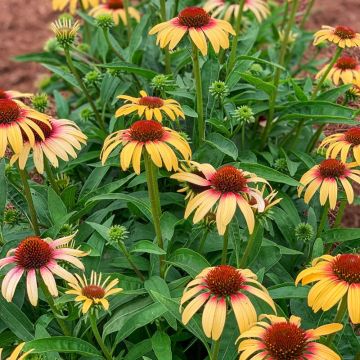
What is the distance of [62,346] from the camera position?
2002mm

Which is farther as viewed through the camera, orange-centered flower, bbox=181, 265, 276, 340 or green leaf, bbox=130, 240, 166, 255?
green leaf, bbox=130, 240, 166, 255

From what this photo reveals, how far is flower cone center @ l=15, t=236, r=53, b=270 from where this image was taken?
1.92 meters

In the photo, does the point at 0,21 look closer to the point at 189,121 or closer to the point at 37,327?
the point at 189,121

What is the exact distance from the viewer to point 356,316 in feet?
5.60

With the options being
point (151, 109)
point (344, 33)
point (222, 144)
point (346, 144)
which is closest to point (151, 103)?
point (151, 109)

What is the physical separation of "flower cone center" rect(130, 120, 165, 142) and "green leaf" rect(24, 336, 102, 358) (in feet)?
2.06

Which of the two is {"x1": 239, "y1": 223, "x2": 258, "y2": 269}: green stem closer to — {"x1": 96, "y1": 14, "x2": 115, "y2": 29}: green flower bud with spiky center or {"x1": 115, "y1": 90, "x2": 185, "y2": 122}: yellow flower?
{"x1": 115, "y1": 90, "x2": 185, "y2": 122}: yellow flower

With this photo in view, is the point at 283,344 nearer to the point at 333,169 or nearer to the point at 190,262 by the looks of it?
the point at 190,262

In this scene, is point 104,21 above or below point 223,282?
above

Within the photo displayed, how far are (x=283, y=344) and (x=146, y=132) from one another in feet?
2.38

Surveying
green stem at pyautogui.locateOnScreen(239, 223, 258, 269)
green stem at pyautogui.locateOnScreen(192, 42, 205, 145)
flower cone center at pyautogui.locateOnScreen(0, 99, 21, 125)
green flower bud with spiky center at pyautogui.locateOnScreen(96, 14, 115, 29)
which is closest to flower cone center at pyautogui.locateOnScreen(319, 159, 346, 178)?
green stem at pyautogui.locateOnScreen(239, 223, 258, 269)

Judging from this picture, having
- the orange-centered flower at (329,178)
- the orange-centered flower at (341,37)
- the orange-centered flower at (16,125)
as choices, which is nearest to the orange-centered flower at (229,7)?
the orange-centered flower at (341,37)

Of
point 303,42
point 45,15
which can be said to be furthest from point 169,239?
point 45,15

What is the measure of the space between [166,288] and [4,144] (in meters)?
0.68
